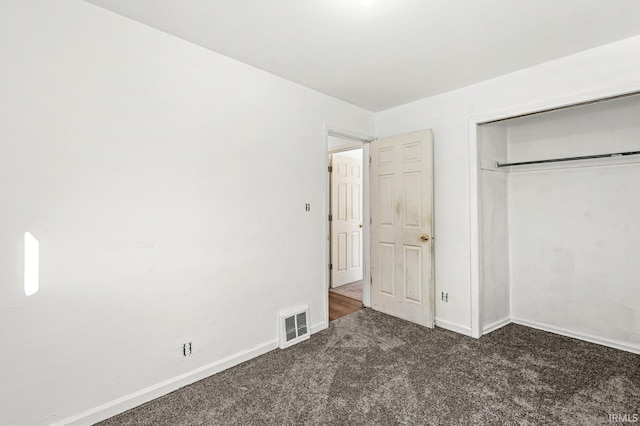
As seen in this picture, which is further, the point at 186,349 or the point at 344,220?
the point at 344,220

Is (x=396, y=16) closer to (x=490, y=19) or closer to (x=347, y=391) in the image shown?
(x=490, y=19)

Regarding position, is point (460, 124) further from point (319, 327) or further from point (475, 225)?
point (319, 327)

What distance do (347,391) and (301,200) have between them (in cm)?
173

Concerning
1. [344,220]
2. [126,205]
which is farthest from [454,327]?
[126,205]

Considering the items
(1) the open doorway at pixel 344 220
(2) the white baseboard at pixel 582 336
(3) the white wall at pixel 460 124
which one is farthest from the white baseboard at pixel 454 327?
(1) the open doorway at pixel 344 220

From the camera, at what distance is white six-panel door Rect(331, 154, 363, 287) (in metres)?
4.98

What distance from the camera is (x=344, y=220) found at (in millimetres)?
5145

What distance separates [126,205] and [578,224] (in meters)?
4.06

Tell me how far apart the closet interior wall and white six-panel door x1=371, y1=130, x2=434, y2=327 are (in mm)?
561

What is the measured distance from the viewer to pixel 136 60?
2082 millimetres

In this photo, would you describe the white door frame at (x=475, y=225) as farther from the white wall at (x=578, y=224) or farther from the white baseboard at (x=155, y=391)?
the white baseboard at (x=155, y=391)

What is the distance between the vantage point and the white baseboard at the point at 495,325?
3.20m

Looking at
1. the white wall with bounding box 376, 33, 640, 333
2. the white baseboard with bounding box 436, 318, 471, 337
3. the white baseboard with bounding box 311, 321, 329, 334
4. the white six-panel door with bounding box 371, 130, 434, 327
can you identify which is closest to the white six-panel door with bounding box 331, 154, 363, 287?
the white six-panel door with bounding box 371, 130, 434, 327

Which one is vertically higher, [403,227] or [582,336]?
[403,227]
